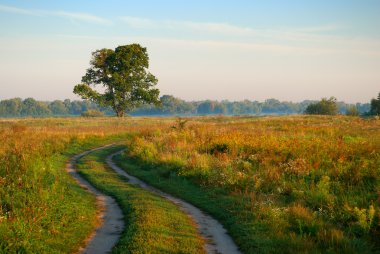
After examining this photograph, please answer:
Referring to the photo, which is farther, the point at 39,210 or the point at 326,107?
the point at 326,107

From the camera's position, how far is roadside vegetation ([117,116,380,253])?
10.8 m

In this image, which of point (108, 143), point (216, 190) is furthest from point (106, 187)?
point (108, 143)

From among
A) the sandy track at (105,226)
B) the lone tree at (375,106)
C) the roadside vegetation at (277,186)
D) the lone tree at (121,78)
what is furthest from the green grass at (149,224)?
the lone tree at (375,106)

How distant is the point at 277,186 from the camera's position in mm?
16125

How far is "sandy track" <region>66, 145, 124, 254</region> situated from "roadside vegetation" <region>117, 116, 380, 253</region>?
306cm

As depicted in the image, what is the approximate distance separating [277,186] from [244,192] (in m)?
1.39

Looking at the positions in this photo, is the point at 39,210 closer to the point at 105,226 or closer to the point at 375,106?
the point at 105,226

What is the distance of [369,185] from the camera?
15.7 meters

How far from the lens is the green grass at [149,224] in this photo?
10062mm

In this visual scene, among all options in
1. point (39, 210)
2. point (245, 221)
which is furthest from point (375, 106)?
point (39, 210)

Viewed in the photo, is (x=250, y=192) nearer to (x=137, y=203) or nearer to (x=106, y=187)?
(x=137, y=203)

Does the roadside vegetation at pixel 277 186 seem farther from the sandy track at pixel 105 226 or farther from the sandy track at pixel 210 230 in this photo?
the sandy track at pixel 105 226

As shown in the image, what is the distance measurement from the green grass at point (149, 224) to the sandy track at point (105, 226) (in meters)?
0.25

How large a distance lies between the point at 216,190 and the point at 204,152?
28.3 feet
